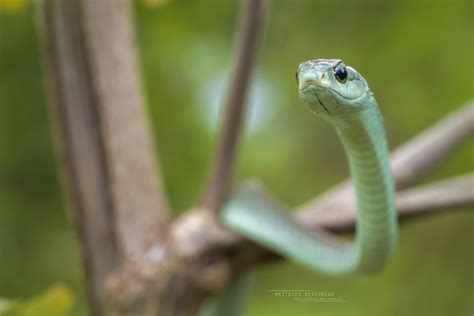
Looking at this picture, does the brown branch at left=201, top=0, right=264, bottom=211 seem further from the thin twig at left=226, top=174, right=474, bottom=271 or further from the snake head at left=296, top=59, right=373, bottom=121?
the snake head at left=296, top=59, right=373, bottom=121

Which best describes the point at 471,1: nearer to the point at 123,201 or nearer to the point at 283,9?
the point at 283,9

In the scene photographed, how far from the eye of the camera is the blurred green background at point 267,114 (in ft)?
4.40

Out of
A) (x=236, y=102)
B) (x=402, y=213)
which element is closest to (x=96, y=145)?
(x=236, y=102)

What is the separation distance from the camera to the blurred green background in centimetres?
134

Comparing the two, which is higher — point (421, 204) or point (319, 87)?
point (421, 204)

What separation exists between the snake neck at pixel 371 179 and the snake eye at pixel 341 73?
39 mm

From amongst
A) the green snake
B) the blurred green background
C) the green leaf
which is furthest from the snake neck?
the blurred green background

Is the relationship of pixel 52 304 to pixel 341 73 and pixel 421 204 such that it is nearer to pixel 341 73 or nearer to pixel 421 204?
pixel 341 73

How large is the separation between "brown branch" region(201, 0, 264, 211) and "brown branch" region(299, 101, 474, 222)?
13 cm

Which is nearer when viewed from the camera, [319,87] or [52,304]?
[319,87]

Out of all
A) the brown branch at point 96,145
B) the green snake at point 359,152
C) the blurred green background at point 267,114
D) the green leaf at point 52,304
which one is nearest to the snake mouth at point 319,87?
the green snake at point 359,152

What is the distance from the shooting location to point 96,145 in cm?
99

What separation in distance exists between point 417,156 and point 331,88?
640mm

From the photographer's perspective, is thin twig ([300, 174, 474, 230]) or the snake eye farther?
thin twig ([300, 174, 474, 230])
